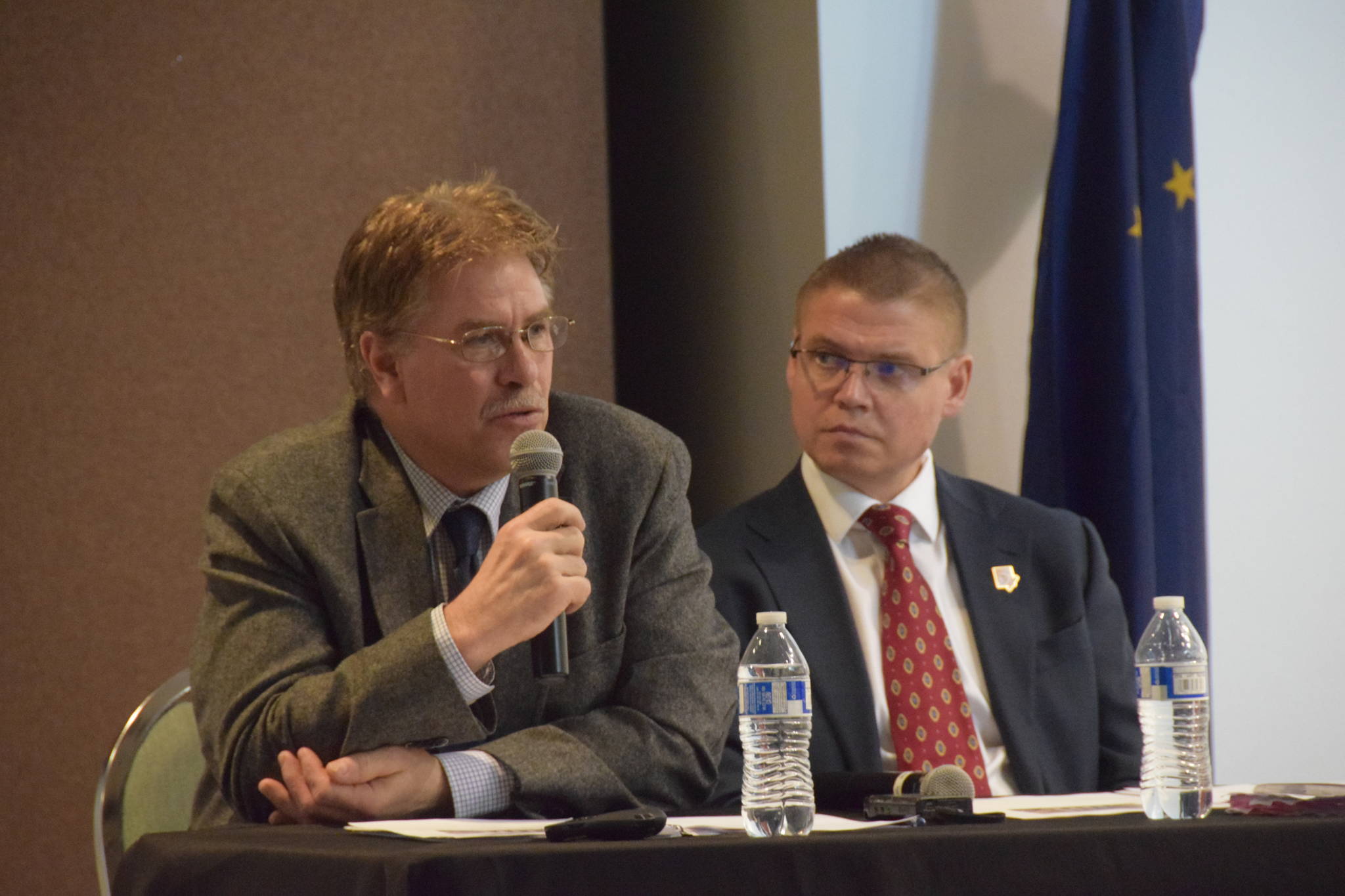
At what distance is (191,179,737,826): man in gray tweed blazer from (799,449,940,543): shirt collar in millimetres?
527

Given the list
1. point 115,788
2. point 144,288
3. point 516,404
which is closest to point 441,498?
point 516,404

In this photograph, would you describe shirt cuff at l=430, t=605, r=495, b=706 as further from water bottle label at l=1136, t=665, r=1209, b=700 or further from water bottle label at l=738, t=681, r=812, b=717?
water bottle label at l=1136, t=665, r=1209, b=700

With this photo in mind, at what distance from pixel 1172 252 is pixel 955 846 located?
235cm

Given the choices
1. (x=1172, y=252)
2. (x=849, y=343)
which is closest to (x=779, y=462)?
(x=849, y=343)

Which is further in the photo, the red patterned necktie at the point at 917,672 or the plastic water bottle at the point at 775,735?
the red patterned necktie at the point at 917,672

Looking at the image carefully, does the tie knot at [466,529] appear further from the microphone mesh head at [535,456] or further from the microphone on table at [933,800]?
the microphone on table at [933,800]

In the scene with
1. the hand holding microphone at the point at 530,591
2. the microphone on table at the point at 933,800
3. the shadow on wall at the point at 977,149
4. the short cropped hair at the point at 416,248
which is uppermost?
the shadow on wall at the point at 977,149

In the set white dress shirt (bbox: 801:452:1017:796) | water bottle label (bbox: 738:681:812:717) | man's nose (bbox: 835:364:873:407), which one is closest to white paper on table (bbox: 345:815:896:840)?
water bottle label (bbox: 738:681:812:717)

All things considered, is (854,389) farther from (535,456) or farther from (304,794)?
(304,794)

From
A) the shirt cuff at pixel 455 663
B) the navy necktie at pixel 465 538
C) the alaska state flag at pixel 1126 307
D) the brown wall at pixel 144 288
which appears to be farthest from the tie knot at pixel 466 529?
the alaska state flag at pixel 1126 307

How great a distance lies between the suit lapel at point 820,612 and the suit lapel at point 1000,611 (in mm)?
258

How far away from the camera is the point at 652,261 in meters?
4.12

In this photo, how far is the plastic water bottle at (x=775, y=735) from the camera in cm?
151

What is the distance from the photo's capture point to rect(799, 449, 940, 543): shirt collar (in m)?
2.87
